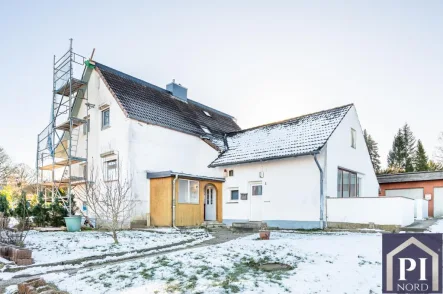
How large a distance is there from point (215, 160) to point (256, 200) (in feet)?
11.9

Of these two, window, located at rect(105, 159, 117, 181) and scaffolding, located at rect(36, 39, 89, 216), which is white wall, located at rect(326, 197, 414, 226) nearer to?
window, located at rect(105, 159, 117, 181)

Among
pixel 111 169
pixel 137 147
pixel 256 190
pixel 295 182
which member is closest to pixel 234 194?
pixel 256 190

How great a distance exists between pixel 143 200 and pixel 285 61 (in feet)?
33.1

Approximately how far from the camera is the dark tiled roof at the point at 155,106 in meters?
17.2

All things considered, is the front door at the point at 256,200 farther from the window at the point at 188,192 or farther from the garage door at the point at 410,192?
the garage door at the point at 410,192

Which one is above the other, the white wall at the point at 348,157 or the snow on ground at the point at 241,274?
the white wall at the point at 348,157

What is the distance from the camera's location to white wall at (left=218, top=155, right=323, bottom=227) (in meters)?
14.4

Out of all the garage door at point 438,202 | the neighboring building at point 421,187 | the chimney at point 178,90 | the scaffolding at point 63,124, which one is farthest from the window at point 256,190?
the garage door at point 438,202

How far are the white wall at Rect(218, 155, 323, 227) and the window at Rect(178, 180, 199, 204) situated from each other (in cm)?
188

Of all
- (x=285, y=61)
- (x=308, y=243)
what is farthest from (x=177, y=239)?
(x=285, y=61)

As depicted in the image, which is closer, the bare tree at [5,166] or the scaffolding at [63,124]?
the scaffolding at [63,124]

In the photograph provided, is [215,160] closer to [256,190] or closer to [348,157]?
[256,190]

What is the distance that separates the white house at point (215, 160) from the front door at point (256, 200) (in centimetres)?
5

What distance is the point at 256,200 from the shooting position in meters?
16.3
